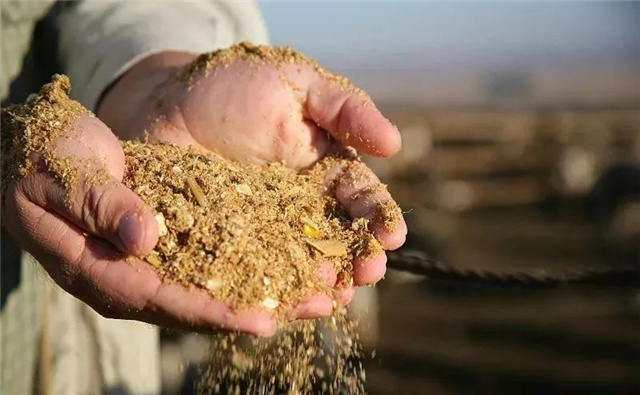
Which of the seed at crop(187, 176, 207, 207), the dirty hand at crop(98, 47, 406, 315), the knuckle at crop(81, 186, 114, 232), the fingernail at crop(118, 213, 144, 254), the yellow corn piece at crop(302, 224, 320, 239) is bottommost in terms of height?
the fingernail at crop(118, 213, 144, 254)

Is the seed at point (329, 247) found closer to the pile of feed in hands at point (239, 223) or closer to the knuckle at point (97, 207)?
the pile of feed in hands at point (239, 223)

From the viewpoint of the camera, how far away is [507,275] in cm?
195

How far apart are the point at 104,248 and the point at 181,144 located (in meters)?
0.45

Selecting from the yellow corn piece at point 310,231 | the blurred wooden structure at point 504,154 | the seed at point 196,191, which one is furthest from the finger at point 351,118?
the blurred wooden structure at point 504,154

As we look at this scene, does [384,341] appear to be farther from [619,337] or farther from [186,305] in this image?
[186,305]

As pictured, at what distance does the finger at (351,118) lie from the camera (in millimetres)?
1451

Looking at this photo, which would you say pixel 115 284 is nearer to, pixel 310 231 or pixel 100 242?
pixel 100 242

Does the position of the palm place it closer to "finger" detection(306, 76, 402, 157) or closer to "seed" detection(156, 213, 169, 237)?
"finger" detection(306, 76, 402, 157)

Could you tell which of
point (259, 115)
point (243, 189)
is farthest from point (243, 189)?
point (259, 115)

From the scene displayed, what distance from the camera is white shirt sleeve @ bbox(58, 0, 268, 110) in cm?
179

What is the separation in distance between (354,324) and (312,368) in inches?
4.2

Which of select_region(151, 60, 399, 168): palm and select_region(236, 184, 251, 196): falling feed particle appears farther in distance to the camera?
select_region(151, 60, 399, 168): palm

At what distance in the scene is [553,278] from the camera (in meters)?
1.99

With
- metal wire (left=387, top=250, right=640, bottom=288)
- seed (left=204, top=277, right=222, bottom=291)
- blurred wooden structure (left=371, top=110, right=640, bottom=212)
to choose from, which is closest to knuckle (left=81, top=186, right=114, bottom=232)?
seed (left=204, top=277, right=222, bottom=291)
